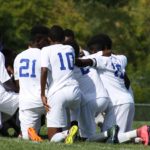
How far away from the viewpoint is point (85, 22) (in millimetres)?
43750

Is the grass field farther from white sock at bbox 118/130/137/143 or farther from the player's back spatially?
the player's back

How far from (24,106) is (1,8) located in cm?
2720

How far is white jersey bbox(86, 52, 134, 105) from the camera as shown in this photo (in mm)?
14883

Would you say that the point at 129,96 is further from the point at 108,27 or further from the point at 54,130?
the point at 108,27

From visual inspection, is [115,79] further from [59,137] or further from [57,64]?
[59,137]

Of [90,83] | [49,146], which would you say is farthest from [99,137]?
[49,146]

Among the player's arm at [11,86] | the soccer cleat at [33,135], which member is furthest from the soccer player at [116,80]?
the soccer cleat at [33,135]

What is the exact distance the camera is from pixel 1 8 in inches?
1628

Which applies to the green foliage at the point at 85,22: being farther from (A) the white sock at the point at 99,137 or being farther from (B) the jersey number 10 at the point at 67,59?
(B) the jersey number 10 at the point at 67,59

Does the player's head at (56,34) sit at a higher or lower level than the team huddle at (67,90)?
higher

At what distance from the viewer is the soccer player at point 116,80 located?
48.9ft

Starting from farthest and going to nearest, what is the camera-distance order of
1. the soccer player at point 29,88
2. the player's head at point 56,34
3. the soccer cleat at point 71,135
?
the soccer player at point 29,88
the player's head at point 56,34
the soccer cleat at point 71,135

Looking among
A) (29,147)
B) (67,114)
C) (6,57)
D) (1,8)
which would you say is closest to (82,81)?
(67,114)

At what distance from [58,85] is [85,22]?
3004cm
